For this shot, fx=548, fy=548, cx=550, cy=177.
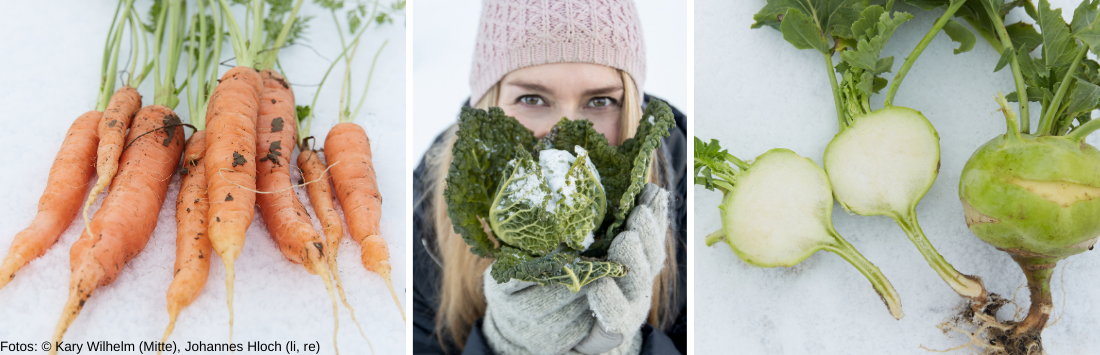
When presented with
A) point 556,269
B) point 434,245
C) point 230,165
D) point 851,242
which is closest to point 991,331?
point 851,242

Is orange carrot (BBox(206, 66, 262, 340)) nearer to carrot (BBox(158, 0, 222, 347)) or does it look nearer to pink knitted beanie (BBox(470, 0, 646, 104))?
carrot (BBox(158, 0, 222, 347))

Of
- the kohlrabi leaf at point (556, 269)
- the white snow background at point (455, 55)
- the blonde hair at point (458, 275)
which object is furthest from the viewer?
the blonde hair at point (458, 275)

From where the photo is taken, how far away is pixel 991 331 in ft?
4.30

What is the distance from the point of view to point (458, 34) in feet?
3.80

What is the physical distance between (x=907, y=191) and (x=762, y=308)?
1.46ft

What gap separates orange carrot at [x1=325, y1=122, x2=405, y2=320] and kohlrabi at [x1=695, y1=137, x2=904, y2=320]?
0.77 m

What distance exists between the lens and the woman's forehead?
114cm

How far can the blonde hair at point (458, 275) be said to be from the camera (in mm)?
1397

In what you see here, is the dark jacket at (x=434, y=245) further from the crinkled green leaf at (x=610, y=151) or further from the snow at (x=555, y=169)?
the snow at (x=555, y=169)

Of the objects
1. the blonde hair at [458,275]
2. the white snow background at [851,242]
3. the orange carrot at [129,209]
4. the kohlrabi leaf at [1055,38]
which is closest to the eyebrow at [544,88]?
the blonde hair at [458,275]

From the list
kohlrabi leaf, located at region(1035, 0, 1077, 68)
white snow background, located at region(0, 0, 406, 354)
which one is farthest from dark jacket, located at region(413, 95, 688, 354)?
kohlrabi leaf, located at region(1035, 0, 1077, 68)

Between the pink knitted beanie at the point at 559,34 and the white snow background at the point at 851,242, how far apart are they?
39 cm

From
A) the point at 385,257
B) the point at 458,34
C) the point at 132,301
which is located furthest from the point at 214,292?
the point at 458,34

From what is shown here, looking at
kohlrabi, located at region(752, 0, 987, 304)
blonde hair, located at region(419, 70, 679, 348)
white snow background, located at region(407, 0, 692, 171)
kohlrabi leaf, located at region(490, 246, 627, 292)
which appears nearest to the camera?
kohlrabi leaf, located at region(490, 246, 627, 292)
